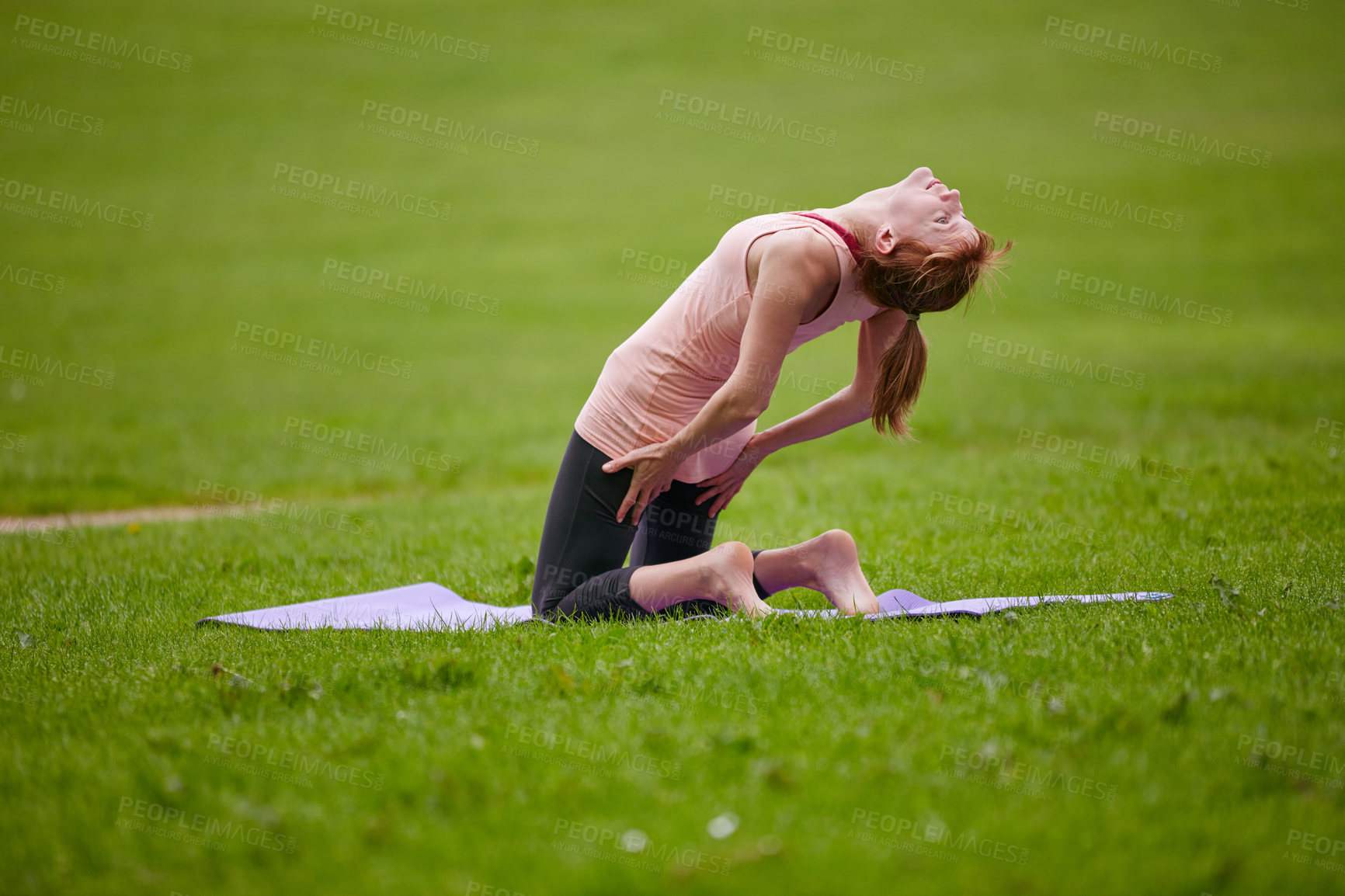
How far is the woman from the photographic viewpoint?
12.9ft

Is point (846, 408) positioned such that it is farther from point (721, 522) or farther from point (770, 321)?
point (721, 522)

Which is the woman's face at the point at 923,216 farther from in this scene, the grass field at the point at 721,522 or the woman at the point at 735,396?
the grass field at the point at 721,522

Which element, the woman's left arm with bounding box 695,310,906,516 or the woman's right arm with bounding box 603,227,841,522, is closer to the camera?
the woman's right arm with bounding box 603,227,841,522

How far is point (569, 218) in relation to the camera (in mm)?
27344

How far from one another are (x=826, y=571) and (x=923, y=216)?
64.0 inches

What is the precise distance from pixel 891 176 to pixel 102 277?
20034mm

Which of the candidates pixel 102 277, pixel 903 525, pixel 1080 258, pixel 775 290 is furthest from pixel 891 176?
pixel 775 290

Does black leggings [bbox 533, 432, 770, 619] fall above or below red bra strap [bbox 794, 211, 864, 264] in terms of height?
below

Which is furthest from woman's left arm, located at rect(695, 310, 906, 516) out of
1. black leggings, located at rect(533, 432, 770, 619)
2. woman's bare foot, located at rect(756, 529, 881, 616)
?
woman's bare foot, located at rect(756, 529, 881, 616)

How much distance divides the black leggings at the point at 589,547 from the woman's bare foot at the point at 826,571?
113 millimetres

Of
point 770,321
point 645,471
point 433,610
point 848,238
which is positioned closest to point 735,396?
point 770,321

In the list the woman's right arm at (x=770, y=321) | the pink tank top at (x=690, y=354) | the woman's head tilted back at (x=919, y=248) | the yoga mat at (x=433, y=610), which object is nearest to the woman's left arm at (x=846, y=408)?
the pink tank top at (x=690, y=354)

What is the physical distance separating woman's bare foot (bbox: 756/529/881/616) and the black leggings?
A: 11 centimetres

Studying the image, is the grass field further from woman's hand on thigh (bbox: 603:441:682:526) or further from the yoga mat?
woman's hand on thigh (bbox: 603:441:682:526)
